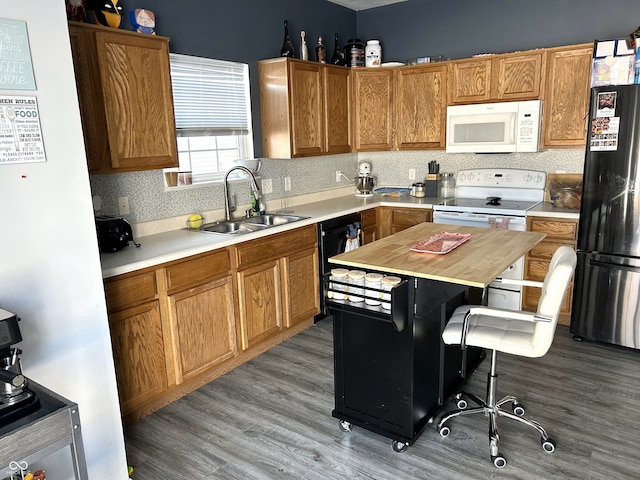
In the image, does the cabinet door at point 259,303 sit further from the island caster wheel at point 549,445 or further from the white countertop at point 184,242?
the island caster wheel at point 549,445

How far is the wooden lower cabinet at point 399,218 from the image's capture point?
171 inches

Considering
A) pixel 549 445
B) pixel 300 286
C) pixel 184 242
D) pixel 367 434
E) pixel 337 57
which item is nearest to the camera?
pixel 549 445

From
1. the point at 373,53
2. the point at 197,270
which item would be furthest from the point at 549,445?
the point at 373,53

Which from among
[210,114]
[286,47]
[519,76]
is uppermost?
[286,47]

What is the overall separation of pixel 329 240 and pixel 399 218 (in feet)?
2.90

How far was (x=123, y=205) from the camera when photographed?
3074 mm

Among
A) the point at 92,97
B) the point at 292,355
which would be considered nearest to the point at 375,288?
the point at 292,355

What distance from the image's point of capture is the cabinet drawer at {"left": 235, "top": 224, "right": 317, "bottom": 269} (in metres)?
3.18

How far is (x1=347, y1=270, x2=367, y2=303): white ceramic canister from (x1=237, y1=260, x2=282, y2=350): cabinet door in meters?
1.17

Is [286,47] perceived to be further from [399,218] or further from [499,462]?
[499,462]

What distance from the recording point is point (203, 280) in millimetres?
2914

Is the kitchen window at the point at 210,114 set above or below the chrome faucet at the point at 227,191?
above

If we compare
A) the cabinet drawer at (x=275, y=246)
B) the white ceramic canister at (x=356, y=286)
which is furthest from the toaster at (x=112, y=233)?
the white ceramic canister at (x=356, y=286)

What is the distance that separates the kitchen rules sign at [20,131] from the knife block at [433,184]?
11.6ft
